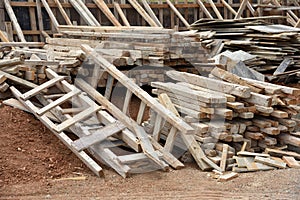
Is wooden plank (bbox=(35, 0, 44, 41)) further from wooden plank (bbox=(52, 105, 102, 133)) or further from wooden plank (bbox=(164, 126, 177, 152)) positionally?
wooden plank (bbox=(164, 126, 177, 152))

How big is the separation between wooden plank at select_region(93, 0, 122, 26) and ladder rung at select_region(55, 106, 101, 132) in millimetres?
5580

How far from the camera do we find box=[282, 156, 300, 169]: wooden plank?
22.0 ft

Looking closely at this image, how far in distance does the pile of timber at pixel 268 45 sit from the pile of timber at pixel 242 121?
13.1 feet

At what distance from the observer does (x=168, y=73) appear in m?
8.68

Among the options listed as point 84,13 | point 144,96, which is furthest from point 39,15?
point 144,96

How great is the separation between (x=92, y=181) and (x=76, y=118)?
1381mm

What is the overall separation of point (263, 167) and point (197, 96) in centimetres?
162

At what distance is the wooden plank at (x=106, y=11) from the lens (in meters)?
12.5

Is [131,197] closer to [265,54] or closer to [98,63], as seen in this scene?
[98,63]

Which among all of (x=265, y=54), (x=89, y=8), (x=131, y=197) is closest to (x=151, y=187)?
(x=131, y=197)

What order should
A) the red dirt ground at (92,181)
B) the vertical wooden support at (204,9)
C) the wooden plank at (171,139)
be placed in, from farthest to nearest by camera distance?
the vertical wooden support at (204,9) → the wooden plank at (171,139) → the red dirt ground at (92,181)

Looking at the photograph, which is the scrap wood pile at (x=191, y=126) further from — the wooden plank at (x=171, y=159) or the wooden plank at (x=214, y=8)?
the wooden plank at (x=214, y=8)

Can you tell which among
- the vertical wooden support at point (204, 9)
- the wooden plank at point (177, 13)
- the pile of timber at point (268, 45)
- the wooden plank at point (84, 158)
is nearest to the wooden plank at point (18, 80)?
the wooden plank at point (84, 158)

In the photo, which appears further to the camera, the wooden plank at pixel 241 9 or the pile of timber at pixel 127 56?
the wooden plank at pixel 241 9
